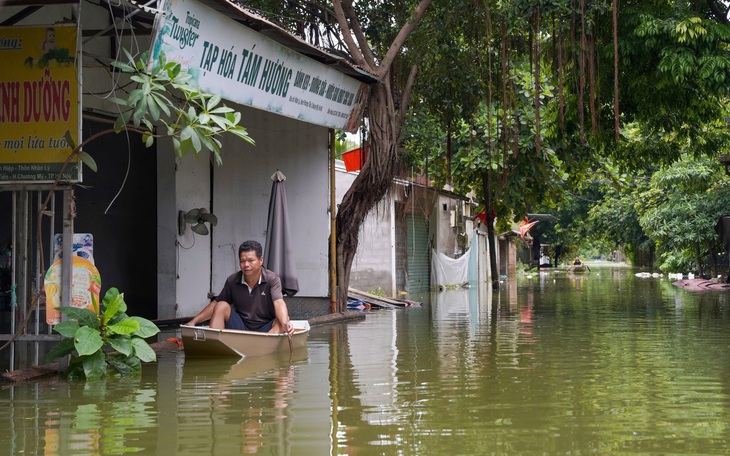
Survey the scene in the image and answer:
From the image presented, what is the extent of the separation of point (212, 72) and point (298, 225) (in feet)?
17.5

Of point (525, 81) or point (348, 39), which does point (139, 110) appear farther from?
point (525, 81)

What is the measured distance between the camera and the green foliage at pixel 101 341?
7.70 metres

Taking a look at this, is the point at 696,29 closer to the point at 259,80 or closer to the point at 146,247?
the point at 259,80

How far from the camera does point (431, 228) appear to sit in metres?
29.5

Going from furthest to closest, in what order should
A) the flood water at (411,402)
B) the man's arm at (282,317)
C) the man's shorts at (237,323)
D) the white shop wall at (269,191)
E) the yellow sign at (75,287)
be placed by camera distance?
the white shop wall at (269,191) < the man's shorts at (237,323) < the man's arm at (282,317) < the yellow sign at (75,287) < the flood water at (411,402)

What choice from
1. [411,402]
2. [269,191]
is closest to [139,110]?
[411,402]

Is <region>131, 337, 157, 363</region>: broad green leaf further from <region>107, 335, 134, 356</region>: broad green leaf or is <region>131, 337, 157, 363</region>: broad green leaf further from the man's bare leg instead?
the man's bare leg

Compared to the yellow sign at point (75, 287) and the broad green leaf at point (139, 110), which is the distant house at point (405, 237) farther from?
the broad green leaf at point (139, 110)

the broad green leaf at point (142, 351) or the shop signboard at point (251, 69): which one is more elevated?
the shop signboard at point (251, 69)

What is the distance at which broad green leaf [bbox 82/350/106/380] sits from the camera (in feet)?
25.4

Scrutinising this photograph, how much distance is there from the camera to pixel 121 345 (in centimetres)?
794

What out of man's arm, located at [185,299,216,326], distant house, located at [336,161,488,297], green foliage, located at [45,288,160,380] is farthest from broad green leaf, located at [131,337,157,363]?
distant house, located at [336,161,488,297]

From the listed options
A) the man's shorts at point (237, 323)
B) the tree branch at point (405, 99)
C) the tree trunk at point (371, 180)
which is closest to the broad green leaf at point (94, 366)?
the man's shorts at point (237, 323)

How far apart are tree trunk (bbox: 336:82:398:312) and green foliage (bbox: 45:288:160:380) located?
23.5 feet
